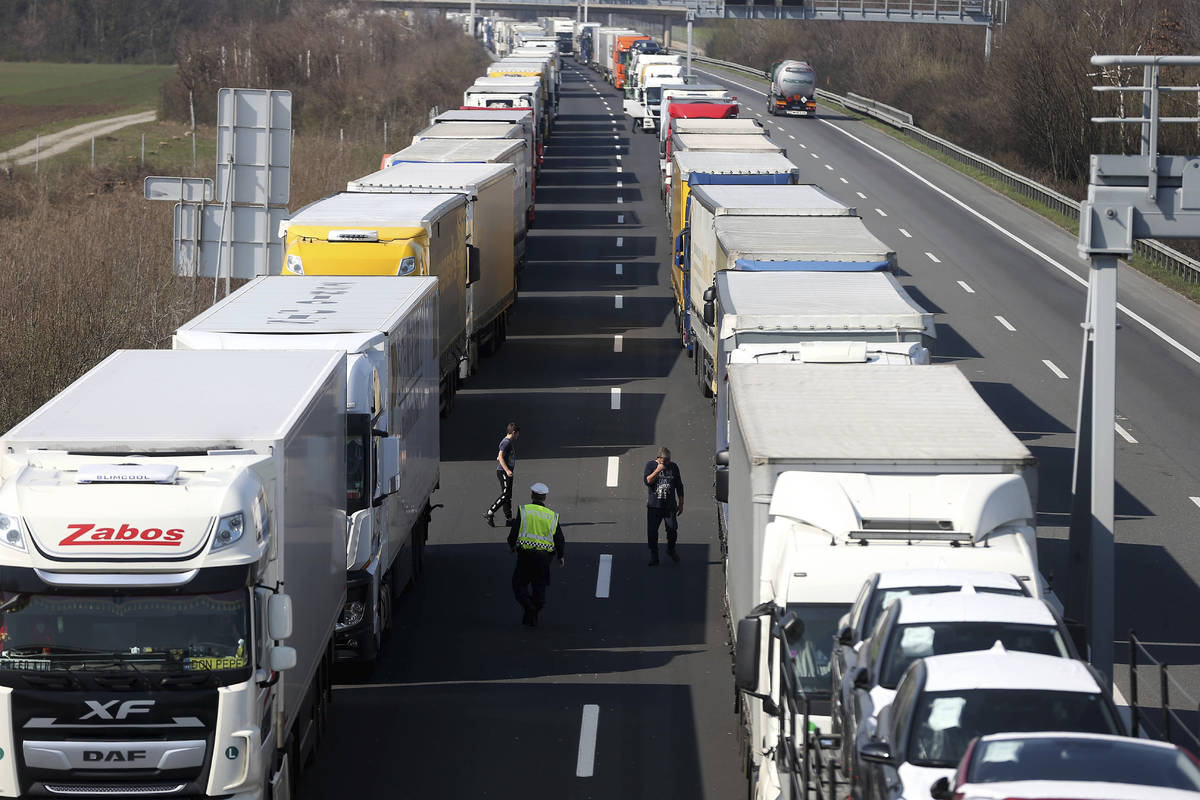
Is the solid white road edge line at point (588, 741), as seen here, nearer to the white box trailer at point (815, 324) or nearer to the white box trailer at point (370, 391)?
the white box trailer at point (370, 391)

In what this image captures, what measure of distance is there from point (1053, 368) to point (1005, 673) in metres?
23.3

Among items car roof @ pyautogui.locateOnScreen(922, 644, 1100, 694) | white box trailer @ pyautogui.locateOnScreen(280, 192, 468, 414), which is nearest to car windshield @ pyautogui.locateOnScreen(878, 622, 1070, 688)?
car roof @ pyautogui.locateOnScreen(922, 644, 1100, 694)

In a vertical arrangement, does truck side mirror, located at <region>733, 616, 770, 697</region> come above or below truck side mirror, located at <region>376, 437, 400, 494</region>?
below

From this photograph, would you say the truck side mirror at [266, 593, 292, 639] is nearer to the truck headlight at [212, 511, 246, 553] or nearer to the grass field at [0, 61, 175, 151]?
the truck headlight at [212, 511, 246, 553]

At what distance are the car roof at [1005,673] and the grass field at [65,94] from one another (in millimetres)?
59367

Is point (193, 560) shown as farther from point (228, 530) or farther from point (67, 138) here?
point (67, 138)

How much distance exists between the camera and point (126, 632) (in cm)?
1065

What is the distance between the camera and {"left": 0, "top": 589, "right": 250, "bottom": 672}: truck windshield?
34.6 feet

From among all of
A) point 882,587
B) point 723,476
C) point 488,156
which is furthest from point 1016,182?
point 882,587

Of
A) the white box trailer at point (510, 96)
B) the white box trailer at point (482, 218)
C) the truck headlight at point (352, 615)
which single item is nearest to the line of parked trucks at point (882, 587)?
the truck headlight at point (352, 615)

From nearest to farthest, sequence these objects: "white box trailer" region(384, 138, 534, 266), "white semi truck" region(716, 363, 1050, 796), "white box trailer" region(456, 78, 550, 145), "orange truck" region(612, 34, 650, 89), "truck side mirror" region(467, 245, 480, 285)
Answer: "white semi truck" region(716, 363, 1050, 796), "truck side mirror" region(467, 245, 480, 285), "white box trailer" region(384, 138, 534, 266), "white box trailer" region(456, 78, 550, 145), "orange truck" region(612, 34, 650, 89)

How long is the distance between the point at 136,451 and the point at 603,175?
173ft

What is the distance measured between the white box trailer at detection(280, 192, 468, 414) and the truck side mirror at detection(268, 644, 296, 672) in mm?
11324

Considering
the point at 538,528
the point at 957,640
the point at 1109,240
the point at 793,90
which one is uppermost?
the point at 793,90
